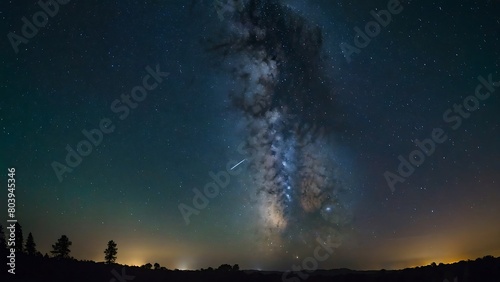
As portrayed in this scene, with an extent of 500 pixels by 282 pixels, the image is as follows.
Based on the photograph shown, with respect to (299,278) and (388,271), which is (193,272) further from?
(388,271)

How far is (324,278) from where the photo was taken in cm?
2430

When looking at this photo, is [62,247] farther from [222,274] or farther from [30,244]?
[222,274]

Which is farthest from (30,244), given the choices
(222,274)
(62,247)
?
(222,274)

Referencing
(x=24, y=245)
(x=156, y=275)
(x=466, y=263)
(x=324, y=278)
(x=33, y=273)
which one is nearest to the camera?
(x=466, y=263)

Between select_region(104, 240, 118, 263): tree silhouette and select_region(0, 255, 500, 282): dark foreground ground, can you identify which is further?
select_region(104, 240, 118, 263): tree silhouette

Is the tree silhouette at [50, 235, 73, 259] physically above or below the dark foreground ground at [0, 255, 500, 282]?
above

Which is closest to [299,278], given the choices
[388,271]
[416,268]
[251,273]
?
[251,273]

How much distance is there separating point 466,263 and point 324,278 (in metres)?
8.45

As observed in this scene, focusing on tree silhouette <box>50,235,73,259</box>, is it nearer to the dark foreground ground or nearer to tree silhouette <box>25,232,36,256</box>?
tree silhouette <box>25,232,36,256</box>

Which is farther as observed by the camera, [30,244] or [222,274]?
[30,244]

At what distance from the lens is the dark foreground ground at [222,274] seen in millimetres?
19906

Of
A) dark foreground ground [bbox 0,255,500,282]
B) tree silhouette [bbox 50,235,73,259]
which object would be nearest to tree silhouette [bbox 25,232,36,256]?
tree silhouette [bbox 50,235,73,259]

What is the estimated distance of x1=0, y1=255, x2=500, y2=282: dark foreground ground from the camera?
65.3ft

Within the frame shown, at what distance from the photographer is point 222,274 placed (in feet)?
87.7
